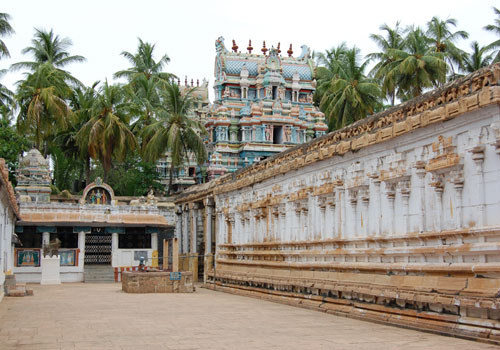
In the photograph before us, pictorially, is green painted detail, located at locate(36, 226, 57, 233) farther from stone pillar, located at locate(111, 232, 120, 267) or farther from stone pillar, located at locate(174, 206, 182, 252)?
stone pillar, located at locate(174, 206, 182, 252)

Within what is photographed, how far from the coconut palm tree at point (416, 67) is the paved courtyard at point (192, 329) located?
26607 mm

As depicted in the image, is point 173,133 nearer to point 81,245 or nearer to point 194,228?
point 81,245

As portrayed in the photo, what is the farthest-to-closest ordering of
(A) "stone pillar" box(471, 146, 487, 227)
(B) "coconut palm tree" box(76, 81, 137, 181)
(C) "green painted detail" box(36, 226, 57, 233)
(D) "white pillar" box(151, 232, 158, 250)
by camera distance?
(B) "coconut palm tree" box(76, 81, 137, 181)
(D) "white pillar" box(151, 232, 158, 250)
(C) "green painted detail" box(36, 226, 57, 233)
(A) "stone pillar" box(471, 146, 487, 227)

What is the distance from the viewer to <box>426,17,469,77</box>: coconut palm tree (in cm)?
4434

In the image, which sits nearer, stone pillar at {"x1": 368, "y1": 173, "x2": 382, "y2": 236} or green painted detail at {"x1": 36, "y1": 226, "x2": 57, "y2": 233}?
stone pillar at {"x1": 368, "y1": 173, "x2": 382, "y2": 236}

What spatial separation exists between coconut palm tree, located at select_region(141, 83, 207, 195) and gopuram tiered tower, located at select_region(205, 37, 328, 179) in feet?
18.2

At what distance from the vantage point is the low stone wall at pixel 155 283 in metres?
24.2

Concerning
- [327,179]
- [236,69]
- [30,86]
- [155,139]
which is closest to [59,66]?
[30,86]

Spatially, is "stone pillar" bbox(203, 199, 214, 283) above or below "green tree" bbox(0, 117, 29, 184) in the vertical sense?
below

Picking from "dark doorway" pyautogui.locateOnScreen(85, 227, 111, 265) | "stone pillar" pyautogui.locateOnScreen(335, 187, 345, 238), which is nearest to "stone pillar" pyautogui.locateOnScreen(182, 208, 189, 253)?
"dark doorway" pyautogui.locateOnScreen(85, 227, 111, 265)

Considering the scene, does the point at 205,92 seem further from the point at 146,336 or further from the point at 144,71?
the point at 146,336

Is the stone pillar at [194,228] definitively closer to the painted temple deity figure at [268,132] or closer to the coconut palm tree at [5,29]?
the coconut palm tree at [5,29]

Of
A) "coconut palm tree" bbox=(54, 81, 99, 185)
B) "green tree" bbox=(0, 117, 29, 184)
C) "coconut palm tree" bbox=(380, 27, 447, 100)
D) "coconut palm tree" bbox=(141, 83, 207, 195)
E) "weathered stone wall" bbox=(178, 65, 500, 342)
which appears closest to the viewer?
"weathered stone wall" bbox=(178, 65, 500, 342)

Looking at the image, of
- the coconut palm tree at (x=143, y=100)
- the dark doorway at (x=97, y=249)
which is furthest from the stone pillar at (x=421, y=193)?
the coconut palm tree at (x=143, y=100)
